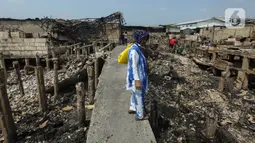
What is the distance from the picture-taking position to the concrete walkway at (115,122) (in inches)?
95.1

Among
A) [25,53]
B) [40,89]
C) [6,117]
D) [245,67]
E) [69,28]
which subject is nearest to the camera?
[6,117]

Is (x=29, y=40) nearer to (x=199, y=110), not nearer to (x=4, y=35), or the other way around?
(x=4, y=35)

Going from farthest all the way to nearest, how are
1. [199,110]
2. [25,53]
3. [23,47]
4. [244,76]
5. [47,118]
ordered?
[25,53] → [23,47] → [244,76] → [199,110] → [47,118]

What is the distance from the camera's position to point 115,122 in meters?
2.80

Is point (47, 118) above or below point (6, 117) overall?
below

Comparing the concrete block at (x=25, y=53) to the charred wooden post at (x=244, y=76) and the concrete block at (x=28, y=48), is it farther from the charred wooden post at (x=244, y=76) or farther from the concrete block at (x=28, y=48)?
the charred wooden post at (x=244, y=76)

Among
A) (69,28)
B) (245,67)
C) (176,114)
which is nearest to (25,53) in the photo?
(69,28)

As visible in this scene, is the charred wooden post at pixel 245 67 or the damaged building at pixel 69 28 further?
the damaged building at pixel 69 28

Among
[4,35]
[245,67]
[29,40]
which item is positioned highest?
[4,35]

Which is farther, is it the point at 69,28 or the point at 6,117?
the point at 69,28

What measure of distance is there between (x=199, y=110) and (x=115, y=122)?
12.8 feet

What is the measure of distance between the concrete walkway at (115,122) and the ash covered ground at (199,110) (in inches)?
32.8

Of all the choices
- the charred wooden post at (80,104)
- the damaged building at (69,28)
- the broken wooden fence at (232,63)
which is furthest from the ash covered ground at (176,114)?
the damaged building at (69,28)

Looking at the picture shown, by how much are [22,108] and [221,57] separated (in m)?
9.46
